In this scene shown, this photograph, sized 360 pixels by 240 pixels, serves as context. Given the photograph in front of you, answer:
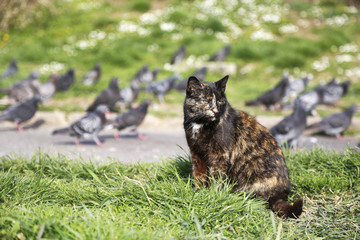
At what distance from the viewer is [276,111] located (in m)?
9.48

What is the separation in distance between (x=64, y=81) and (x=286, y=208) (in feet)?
27.7

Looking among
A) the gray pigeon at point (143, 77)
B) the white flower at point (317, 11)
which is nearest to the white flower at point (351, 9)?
the white flower at point (317, 11)

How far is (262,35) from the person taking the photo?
47.3 ft

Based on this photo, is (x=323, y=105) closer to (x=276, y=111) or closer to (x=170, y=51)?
(x=276, y=111)

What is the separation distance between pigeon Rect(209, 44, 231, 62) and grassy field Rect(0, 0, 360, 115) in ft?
1.34

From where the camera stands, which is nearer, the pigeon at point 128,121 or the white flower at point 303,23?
the pigeon at point 128,121

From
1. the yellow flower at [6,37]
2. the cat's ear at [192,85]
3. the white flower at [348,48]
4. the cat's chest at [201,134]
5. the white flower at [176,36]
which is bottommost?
the white flower at [348,48]

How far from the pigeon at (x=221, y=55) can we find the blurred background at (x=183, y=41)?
11.8 inches

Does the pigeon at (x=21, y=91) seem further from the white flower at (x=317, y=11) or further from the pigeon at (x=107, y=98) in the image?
the white flower at (x=317, y=11)

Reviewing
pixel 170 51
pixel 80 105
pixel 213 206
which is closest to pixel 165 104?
pixel 80 105

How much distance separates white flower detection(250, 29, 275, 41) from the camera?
14275 millimetres

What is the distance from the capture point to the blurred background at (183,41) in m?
11.9

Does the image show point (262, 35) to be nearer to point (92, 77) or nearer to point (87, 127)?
point (92, 77)

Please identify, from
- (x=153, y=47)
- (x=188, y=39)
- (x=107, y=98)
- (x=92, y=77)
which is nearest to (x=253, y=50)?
(x=188, y=39)
